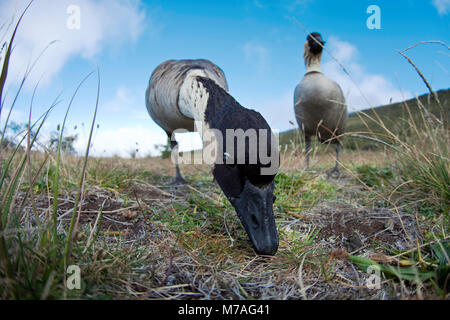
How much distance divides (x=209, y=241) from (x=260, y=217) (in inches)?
19.9

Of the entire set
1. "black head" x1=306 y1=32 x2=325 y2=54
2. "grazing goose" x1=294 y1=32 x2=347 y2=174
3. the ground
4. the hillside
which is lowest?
the ground

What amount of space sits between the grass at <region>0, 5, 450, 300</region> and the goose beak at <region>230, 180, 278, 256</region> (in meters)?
0.14

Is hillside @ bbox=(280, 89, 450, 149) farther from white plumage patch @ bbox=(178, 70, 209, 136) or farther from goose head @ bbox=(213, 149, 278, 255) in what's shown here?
white plumage patch @ bbox=(178, 70, 209, 136)

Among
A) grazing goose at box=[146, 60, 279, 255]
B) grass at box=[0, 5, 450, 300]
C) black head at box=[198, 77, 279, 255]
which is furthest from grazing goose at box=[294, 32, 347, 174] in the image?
black head at box=[198, 77, 279, 255]

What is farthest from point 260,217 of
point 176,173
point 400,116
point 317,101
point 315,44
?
point 315,44

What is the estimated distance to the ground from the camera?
5.11 feet

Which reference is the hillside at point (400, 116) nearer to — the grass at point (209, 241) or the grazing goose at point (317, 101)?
the grass at point (209, 241)

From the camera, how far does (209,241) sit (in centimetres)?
222

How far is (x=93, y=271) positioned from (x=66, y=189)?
2.25m

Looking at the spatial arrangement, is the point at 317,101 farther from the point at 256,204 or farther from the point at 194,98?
the point at 256,204
